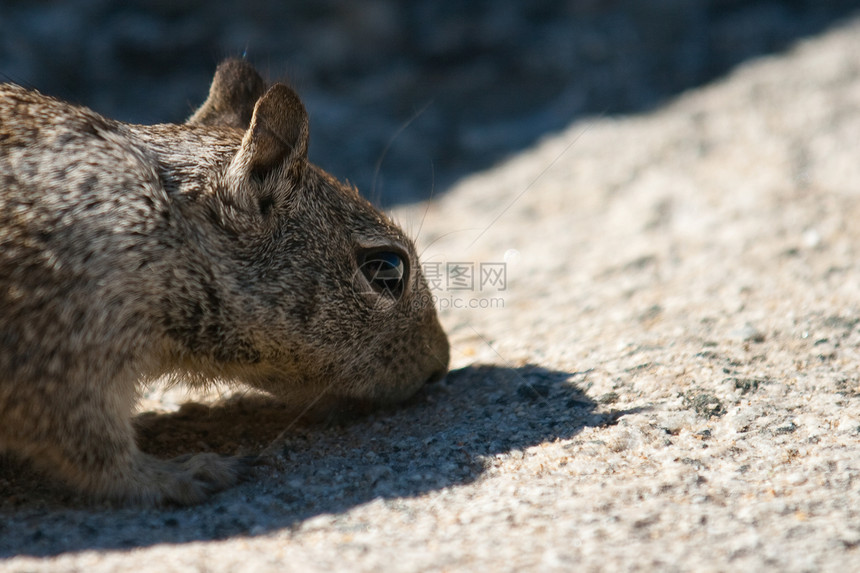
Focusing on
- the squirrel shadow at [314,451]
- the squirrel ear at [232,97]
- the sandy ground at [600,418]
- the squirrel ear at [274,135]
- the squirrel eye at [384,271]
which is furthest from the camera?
the squirrel ear at [232,97]

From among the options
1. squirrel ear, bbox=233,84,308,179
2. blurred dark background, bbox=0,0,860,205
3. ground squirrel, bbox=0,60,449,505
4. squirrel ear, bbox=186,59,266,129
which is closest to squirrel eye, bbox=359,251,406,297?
ground squirrel, bbox=0,60,449,505

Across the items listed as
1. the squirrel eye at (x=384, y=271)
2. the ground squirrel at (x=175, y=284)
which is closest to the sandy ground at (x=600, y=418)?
the ground squirrel at (x=175, y=284)

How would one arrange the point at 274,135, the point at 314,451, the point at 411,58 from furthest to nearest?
1. the point at 411,58
2. the point at 314,451
3. the point at 274,135

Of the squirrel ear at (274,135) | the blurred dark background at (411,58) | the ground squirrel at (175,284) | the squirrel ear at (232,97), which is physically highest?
the blurred dark background at (411,58)

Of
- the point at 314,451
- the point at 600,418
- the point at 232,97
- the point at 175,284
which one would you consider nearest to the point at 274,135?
the point at 175,284

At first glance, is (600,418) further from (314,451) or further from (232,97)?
(232,97)

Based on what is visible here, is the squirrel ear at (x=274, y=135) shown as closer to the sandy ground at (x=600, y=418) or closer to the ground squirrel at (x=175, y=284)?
the ground squirrel at (x=175, y=284)

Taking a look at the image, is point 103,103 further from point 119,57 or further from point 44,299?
point 44,299
